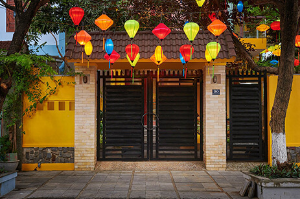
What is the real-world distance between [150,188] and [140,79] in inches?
157

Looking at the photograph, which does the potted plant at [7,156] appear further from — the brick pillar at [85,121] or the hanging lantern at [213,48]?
the hanging lantern at [213,48]

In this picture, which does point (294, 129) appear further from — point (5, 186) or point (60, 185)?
point (5, 186)

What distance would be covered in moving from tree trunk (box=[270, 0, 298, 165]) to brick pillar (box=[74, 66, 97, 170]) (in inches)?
196

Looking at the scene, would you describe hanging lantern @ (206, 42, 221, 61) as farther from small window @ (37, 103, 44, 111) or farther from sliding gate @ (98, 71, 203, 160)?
small window @ (37, 103, 44, 111)

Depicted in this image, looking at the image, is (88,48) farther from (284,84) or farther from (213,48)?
(284,84)

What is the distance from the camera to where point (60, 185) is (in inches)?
274

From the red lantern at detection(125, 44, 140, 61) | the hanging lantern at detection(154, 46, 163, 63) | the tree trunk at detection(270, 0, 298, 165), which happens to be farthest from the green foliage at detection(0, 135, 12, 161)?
the tree trunk at detection(270, 0, 298, 165)

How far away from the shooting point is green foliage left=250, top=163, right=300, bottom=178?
5879 mm

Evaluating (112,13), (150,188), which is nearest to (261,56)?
(112,13)

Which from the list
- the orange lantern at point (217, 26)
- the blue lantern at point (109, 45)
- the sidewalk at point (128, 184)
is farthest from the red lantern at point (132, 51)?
the sidewalk at point (128, 184)

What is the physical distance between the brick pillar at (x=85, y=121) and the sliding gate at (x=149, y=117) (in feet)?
1.85

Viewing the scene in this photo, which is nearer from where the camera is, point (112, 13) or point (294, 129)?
point (294, 129)

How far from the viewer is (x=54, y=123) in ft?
28.4

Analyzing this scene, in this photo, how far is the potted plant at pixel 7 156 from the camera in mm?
7762
